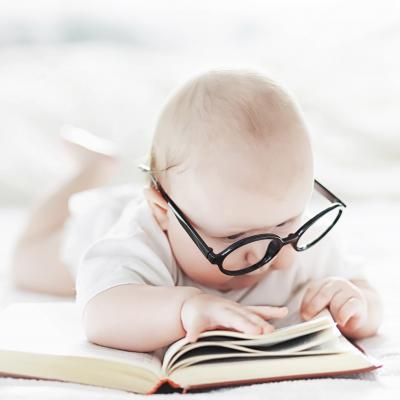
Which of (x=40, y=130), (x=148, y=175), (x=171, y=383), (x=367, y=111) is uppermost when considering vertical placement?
(x=148, y=175)

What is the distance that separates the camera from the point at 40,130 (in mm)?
2514

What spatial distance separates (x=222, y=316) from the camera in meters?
0.96

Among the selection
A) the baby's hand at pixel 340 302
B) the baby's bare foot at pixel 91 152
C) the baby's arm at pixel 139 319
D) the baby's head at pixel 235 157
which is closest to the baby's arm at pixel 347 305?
the baby's hand at pixel 340 302

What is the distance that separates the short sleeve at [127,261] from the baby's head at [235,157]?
0.10 m

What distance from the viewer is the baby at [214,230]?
1000mm

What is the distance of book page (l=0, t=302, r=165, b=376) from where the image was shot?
958mm

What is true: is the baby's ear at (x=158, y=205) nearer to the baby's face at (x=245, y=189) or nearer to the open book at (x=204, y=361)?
the baby's face at (x=245, y=189)

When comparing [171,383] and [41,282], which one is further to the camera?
[41,282]

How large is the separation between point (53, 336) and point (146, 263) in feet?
0.57

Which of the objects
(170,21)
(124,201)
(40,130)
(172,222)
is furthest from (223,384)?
(170,21)

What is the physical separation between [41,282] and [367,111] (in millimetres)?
1464

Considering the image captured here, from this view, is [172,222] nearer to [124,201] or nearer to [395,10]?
[124,201]

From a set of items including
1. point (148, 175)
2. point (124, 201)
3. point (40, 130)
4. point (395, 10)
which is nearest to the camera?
point (148, 175)

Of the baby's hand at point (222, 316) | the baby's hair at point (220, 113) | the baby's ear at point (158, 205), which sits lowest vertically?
the baby's hand at point (222, 316)
